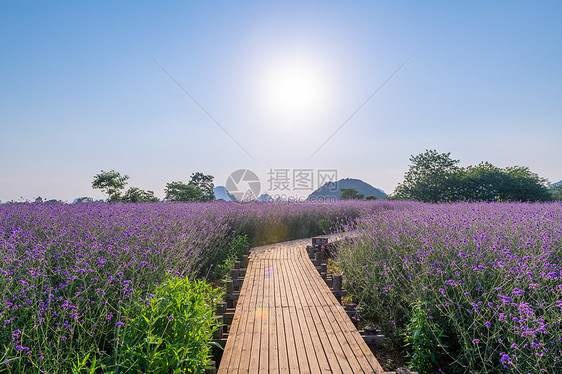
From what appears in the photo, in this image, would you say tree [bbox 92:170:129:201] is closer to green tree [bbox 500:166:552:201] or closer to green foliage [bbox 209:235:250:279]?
green foliage [bbox 209:235:250:279]

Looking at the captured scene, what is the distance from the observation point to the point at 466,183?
26.9m

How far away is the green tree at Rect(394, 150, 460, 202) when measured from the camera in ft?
91.8

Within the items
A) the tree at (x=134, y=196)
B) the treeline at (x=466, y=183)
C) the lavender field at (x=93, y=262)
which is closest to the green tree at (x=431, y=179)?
the treeline at (x=466, y=183)

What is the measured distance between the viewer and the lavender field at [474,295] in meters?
2.50

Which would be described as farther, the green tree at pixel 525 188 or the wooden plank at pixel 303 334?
the green tree at pixel 525 188

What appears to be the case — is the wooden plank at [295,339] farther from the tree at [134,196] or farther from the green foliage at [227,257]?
the tree at [134,196]

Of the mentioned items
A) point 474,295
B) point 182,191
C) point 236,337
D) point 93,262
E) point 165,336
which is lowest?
point 236,337

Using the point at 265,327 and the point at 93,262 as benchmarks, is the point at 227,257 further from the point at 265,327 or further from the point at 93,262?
the point at 93,262

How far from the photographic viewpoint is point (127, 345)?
2.08m

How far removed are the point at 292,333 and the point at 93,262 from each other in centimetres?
240

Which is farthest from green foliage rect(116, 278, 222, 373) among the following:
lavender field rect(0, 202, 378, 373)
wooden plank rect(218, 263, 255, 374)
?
wooden plank rect(218, 263, 255, 374)

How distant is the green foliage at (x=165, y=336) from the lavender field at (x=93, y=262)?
0.10 metres

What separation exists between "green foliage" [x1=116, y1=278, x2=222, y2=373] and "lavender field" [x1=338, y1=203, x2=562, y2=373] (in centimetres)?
231

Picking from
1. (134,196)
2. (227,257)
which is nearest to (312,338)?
(227,257)
